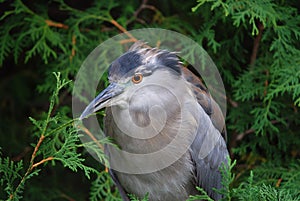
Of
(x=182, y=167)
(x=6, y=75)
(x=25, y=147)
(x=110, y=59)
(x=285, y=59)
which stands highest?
(x=285, y=59)

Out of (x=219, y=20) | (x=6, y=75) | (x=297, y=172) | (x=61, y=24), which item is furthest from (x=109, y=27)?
(x=297, y=172)

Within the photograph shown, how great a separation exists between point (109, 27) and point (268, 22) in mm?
1071

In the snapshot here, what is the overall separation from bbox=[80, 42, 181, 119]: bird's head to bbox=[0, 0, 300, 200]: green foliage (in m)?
0.45

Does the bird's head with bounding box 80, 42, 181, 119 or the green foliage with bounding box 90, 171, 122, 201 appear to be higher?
the bird's head with bounding box 80, 42, 181, 119

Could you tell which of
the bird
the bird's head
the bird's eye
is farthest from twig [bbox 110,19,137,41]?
the bird's eye

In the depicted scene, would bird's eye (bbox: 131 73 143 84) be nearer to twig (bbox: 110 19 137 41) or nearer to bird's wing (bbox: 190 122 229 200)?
bird's wing (bbox: 190 122 229 200)

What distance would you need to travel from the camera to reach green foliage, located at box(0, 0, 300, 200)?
9.27ft

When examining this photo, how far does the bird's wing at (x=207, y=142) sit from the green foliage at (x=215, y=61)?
0.64 ft

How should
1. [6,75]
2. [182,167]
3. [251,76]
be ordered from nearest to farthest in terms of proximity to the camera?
1. [182,167]
2. [251,76]
3. [6,75]

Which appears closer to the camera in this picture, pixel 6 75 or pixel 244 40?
pixel 244 40

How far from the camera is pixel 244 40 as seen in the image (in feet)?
10.8

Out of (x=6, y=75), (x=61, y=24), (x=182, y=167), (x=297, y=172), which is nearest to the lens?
(x=182, y=167)

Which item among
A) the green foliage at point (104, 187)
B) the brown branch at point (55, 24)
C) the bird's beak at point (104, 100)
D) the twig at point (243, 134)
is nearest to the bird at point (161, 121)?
the bird's beak at point (104, 100)

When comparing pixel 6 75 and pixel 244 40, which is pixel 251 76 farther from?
pixel 6 75
